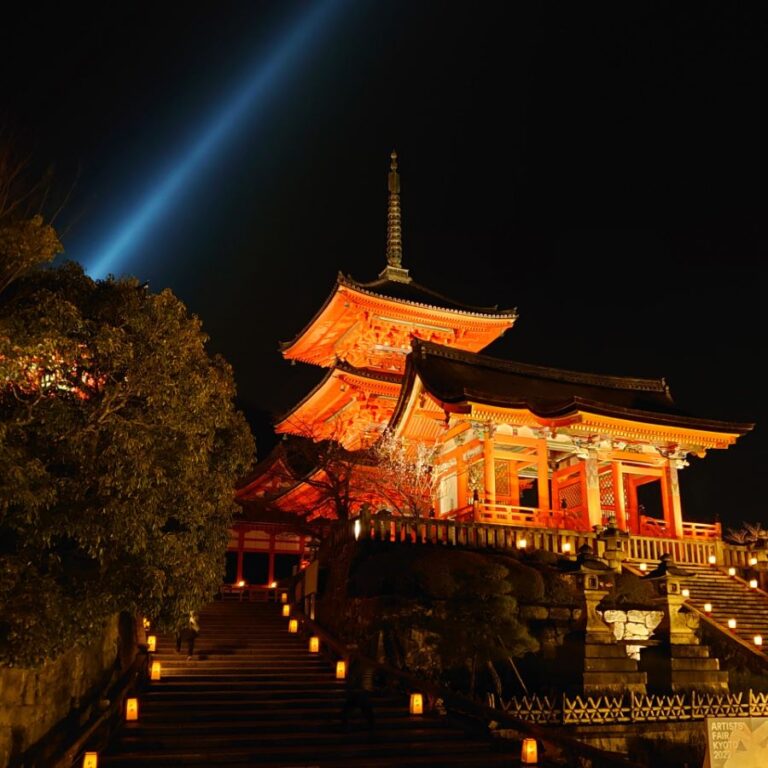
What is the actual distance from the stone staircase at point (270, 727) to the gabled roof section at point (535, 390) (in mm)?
9546

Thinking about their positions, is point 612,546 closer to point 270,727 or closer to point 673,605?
point 673,605

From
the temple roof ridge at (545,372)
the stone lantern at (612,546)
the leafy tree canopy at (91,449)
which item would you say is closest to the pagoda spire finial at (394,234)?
the temple roof ridge at (545,372)

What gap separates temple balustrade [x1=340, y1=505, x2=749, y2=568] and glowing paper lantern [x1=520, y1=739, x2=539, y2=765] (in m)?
7.78

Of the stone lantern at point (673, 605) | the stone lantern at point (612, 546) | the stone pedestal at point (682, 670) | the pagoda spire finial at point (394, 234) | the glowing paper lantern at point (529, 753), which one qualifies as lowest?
the glowing paper lantern at point (529, 753)

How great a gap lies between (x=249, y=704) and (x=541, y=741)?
5.22 metres

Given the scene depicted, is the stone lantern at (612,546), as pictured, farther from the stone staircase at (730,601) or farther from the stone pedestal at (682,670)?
the stone pedestal at (682,670)

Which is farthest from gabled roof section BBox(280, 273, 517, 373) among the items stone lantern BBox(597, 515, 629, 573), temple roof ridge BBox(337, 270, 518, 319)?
stone lantern BBox(597, 515, 629, 573)

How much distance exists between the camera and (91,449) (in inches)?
386

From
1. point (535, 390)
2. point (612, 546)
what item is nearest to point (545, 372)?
point (535, 390)

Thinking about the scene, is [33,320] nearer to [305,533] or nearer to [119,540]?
[119,540]

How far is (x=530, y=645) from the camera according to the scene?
1672 centimetres

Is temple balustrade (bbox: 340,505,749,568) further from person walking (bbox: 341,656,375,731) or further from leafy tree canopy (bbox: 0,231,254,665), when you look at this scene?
leafy tree canopy (bbox: 0,231,254,665)

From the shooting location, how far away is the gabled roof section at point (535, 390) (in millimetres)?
24016

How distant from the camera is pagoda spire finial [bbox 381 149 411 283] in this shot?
42.2 m
